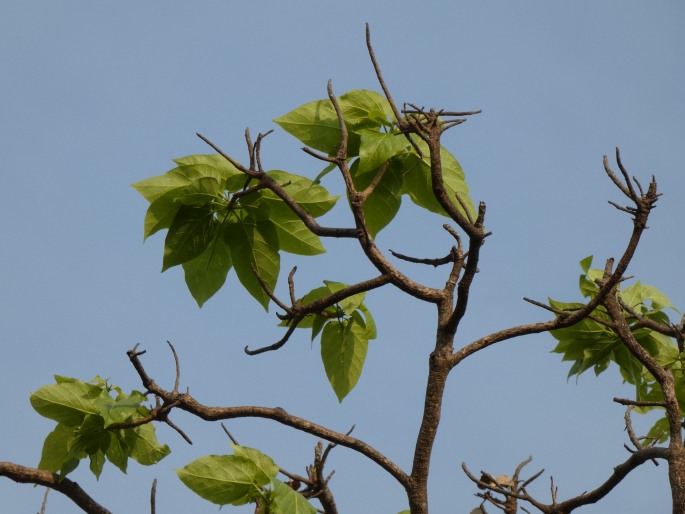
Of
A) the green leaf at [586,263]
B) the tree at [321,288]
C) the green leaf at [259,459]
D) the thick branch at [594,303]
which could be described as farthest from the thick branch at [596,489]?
the green leaf at [586,263]

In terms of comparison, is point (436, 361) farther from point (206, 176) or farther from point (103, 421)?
point (103, 421)

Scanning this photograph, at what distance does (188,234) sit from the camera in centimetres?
181

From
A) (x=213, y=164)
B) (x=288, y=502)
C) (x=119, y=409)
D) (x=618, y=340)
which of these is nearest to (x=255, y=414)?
(x=288, y=502)

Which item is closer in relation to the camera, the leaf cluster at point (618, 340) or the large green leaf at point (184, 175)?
the large green leaf at point (184, 175)

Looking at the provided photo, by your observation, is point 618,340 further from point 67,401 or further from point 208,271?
point 67,401

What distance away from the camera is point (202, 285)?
1899 mm

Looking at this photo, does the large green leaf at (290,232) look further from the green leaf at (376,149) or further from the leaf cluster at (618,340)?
the leaf cluster at (618,340)

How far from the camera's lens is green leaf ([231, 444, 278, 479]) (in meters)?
1.60

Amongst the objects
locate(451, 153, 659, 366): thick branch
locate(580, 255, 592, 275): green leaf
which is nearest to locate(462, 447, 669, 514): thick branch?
locate(451, 153, 659, 366): thick branch

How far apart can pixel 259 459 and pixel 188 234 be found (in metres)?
0.51

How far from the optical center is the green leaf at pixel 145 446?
72.2 inches

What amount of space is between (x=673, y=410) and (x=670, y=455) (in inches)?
4.7

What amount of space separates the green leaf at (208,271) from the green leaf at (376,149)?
0.43 m

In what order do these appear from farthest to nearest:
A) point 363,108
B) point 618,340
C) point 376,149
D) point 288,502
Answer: point 618,340 < point 363,108 < point 376,149 < point 288,502
